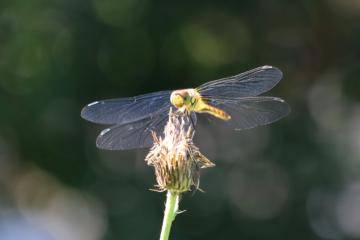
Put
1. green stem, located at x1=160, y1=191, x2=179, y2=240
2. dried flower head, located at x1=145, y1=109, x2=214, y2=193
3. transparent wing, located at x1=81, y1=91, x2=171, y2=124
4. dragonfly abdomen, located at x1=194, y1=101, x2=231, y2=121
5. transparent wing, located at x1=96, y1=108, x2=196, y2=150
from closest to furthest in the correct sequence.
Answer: green stem, located at x1=160, y1=191, x2=179, y2=240, dried flower head, located at x1=145, y1=109, x2=214, y2=193, transparent wing, located at x1=96, y1=108, x2=196, y2=150, transparent wing, located at x1=81, y1=91, x2=171, y2=124, dragonfly abdomen, located at x1=194, y1=101, x2=231, y2=121

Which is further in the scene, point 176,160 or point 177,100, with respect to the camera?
point 177,100

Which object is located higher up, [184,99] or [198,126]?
[184,99]

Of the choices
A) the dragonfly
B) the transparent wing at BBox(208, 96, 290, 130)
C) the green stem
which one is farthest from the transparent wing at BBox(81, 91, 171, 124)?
the green stem

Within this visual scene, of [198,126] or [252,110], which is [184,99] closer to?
[252,110]

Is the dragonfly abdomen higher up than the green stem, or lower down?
higher up

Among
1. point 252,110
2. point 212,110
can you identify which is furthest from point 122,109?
point 252,110

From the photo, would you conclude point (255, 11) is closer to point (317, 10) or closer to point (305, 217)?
point (317, 10)

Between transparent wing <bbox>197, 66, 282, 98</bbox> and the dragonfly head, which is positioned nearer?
the dragonfly head

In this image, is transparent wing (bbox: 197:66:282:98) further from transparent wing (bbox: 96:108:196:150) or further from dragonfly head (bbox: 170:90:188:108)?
transparent wing (bbox: 96:108:196:150)
